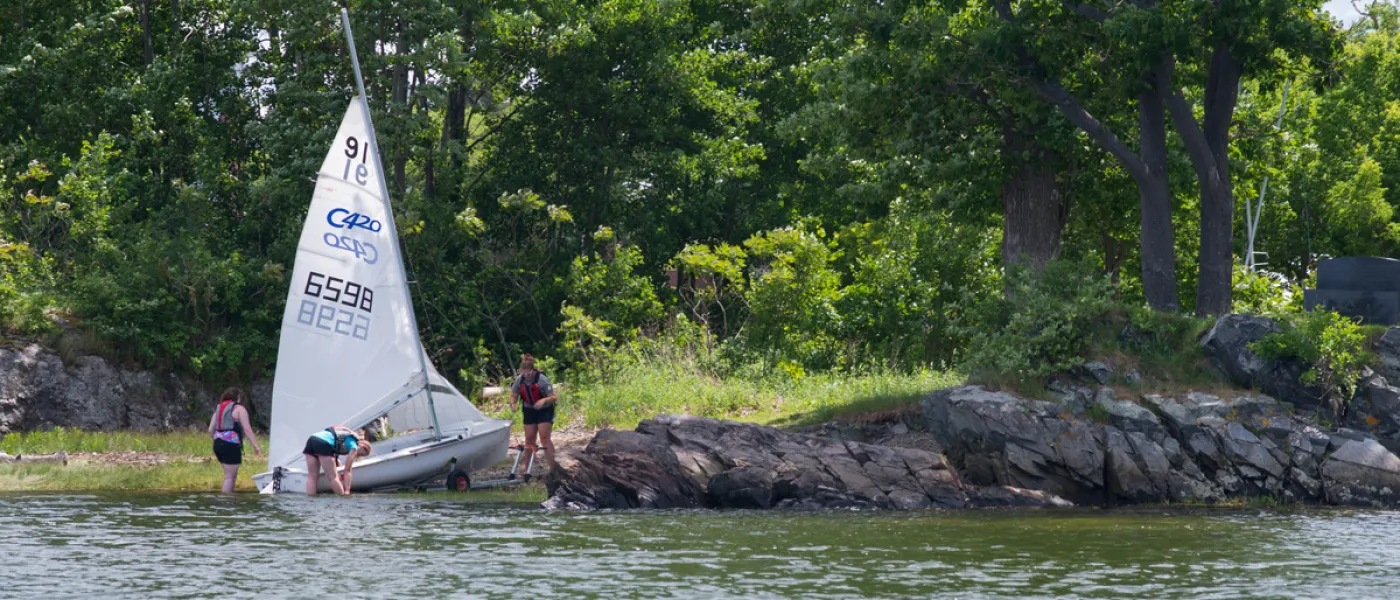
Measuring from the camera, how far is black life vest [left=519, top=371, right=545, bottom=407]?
2206cm

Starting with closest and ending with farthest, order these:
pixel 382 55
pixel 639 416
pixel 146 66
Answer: pixel 639 416 → pixel 382 55 → pixel 146 66

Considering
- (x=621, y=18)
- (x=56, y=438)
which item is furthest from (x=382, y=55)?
(x=56, y=438)

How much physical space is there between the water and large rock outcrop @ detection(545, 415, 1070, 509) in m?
0.83

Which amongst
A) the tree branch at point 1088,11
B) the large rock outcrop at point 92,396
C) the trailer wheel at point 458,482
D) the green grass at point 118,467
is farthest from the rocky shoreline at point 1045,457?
the large rock outcrop at point 92,396

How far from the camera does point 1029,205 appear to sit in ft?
86.3

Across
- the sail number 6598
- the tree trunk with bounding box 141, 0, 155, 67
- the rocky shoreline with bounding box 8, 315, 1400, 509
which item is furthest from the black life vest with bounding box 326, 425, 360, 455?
the tree trunk with bounding box 141, 0, 155, 67

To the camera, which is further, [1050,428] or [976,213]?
[976,213]

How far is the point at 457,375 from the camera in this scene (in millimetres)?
35781

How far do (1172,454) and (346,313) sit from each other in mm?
12268

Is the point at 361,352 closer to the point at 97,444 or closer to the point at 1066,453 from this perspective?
the point at 97,444

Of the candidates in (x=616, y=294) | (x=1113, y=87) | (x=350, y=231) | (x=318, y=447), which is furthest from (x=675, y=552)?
(x=616, y=294)

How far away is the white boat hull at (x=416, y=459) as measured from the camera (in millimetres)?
21422

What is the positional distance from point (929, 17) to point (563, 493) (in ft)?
36.2

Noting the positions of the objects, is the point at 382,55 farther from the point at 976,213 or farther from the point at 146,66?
the point at 976,213
